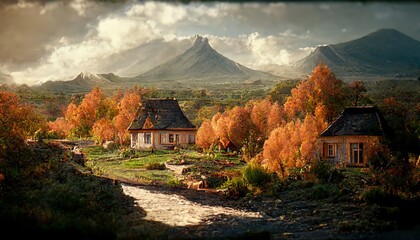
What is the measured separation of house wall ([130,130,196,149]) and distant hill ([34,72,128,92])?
59341 mm

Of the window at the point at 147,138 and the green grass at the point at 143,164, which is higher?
the window at the point at 147,138

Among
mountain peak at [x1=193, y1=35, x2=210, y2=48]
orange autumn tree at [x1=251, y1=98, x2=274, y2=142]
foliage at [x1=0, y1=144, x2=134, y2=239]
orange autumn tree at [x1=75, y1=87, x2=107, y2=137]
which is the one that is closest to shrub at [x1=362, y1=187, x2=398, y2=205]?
foliage at [x1=0, y1=144, x2=134, y2=239]

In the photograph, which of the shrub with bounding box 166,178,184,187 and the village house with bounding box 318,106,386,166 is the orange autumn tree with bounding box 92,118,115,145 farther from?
the village house with bounding box 318,106,386,166

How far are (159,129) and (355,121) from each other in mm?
19580

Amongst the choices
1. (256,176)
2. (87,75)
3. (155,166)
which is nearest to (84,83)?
(87,75)

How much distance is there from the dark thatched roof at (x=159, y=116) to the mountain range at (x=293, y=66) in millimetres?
14020

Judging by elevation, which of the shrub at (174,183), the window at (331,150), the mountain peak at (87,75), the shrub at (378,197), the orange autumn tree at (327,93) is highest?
the mountain peak at (87,75)

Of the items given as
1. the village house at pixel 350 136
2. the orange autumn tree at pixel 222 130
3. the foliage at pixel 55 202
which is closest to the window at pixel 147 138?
the orange autumn tree at pixel 222 130

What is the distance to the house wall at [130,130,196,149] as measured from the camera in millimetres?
42219

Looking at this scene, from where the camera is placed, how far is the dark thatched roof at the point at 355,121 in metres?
26.4

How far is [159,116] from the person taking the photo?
142ft

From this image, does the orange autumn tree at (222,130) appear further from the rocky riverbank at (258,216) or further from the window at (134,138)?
the rocky riverbank at (258,216)

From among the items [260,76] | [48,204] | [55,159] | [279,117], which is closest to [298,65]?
[260,76]

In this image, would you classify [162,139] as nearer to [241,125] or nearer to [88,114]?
[88,114]
